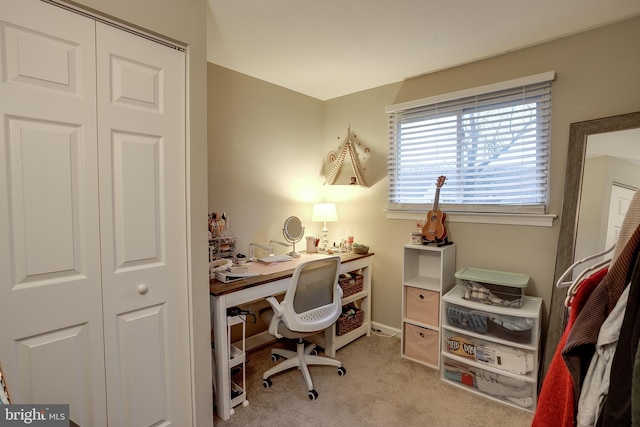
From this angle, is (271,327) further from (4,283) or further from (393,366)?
(4,283)

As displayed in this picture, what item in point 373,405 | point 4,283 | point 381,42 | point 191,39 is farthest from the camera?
point 381,42

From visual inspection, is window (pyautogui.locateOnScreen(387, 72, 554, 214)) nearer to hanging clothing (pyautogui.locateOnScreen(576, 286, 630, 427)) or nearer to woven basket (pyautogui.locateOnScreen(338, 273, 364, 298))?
woven basket (pyautogui.locateOnScreen(338, 273, 364, 298))

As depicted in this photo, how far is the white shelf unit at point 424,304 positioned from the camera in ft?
7.89

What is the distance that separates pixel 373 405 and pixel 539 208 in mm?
1764

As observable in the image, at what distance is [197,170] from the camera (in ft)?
5.35

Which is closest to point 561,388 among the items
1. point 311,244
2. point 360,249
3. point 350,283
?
point 350,283

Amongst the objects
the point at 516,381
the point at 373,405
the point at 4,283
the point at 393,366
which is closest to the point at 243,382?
the point at 373,405

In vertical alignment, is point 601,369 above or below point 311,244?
above

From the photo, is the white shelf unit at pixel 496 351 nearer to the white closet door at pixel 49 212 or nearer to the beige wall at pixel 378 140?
the beige wall at pixel 378 140

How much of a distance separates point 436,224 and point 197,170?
6.07 feet

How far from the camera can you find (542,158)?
2168 mm

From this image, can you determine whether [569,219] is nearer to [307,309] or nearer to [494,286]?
[494,286]

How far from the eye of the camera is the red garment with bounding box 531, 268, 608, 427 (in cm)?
81

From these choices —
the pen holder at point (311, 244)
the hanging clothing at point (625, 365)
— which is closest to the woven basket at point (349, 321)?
the pen holder at point (311, 244)
